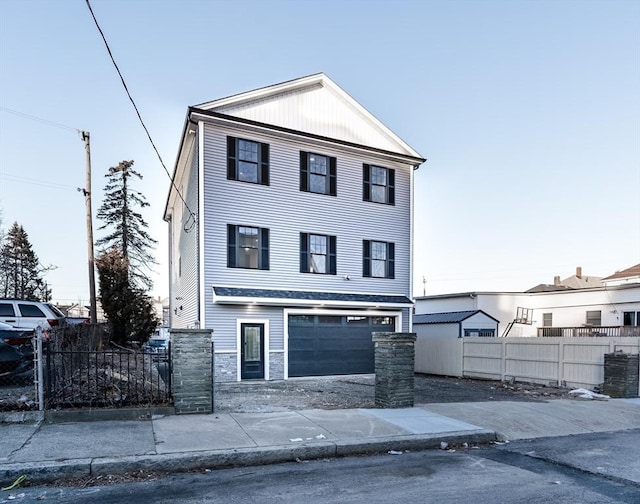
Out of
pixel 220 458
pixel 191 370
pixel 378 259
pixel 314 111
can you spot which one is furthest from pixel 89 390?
pixel 314 111

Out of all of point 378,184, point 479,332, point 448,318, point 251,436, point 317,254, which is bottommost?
point 479,332

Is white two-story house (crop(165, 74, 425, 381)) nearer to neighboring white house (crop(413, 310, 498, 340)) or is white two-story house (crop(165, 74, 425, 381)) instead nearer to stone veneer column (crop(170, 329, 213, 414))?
neighboring white house (crop(413, 310, 498, 340))

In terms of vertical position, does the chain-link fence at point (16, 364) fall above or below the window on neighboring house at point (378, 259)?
below

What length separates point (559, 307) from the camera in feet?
97.8

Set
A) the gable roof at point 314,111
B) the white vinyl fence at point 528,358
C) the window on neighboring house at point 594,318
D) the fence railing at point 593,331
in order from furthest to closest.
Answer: the window on neighboring house at point 594,318 < the fence railing at point 593,331 < the gable roof at point 314,111 < the white vinyl fence at point 528,358

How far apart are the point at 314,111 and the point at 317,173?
2418 millimetres

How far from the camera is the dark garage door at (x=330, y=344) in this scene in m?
17.2

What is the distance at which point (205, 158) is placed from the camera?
15.9m

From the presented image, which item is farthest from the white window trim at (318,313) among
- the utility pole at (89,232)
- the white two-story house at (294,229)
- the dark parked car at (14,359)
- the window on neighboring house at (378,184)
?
the utility pole at (89,232)

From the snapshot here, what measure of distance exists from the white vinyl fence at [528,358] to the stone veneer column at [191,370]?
11893mm

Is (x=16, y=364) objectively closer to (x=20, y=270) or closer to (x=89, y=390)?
(x=89, y=390)

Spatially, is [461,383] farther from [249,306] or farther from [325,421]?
[325,421]

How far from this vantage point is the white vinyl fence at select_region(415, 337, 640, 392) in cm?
1434

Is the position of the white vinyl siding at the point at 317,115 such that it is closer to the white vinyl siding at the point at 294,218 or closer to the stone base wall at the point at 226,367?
the white vinyl siding at the point at 294,218
